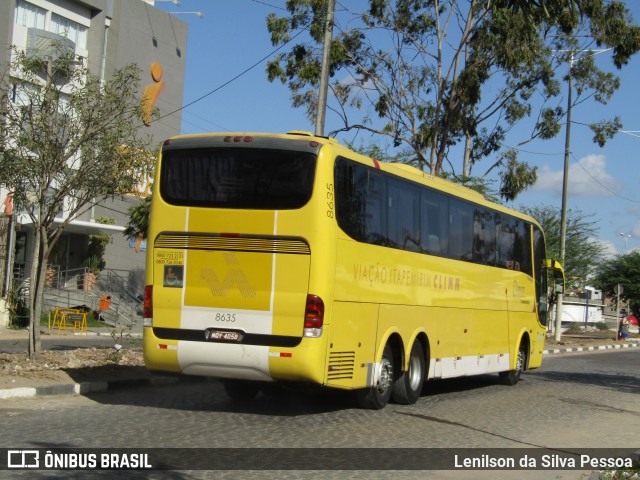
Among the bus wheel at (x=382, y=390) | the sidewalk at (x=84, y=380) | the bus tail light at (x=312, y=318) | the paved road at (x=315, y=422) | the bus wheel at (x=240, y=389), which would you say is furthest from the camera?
the bus wheel at (x=240, y=389)

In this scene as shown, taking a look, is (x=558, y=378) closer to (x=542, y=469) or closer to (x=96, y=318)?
(x=542, y=469)

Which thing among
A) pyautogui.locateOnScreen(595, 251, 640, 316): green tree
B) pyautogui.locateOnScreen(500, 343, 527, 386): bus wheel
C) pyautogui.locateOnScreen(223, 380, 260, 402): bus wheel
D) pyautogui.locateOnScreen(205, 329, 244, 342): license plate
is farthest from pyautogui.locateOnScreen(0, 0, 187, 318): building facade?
pyautogui.locateOnScreen(595, 251, 640, 316): green tree

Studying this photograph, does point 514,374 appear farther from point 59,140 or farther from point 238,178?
point 59,140

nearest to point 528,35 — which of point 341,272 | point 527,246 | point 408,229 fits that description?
point 527,246

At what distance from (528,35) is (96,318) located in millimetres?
19747

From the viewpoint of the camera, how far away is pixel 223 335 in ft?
36.9

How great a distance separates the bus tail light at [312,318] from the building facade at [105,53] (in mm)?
21488

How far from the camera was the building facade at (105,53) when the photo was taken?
117 feet

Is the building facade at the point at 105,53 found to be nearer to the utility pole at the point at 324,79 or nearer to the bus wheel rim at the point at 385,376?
the utility pole at the point at 324,79

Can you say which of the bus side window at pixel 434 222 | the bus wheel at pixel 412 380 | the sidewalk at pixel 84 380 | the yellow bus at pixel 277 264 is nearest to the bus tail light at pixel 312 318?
the yellow bus at pixel 277 264

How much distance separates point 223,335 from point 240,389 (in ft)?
8.33

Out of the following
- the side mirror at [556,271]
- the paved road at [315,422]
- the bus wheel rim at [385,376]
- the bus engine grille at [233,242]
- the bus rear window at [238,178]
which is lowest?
the paved road at [315,422]

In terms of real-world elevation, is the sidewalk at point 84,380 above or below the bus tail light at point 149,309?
below

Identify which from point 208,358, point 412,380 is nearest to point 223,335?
point 208,358
